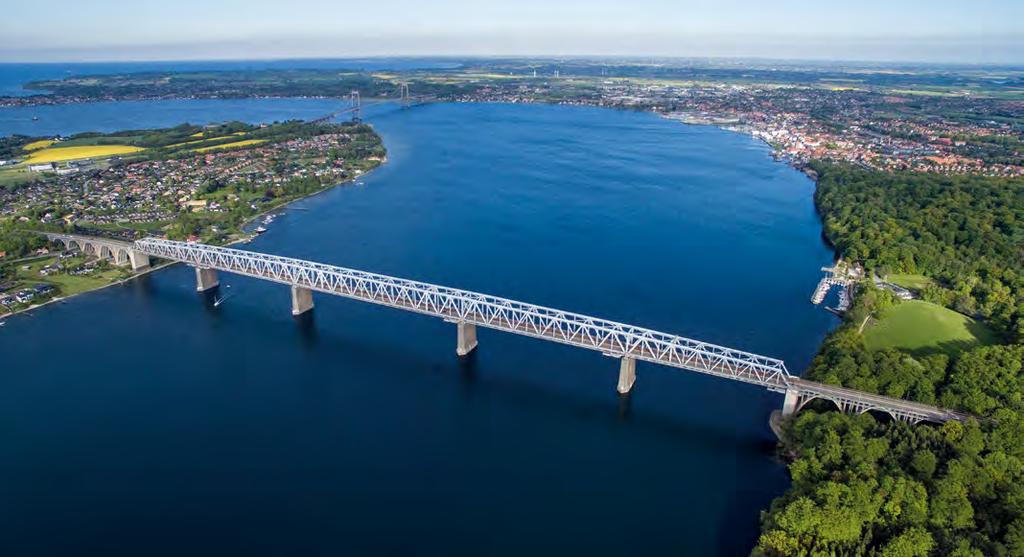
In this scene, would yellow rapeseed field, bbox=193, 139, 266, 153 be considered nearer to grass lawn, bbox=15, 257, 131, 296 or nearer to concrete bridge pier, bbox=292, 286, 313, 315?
grass lawn, bbox=15, 257, 131, 296

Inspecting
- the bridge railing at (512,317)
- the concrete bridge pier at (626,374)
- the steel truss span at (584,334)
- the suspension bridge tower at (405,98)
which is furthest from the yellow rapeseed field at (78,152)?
the concrete bridge pier at (626,374)

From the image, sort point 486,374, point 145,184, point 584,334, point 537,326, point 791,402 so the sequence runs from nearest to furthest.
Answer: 1. point 791,402
2. point 584,334
3. point 537,326
4. point 486,374
5. point 145,184

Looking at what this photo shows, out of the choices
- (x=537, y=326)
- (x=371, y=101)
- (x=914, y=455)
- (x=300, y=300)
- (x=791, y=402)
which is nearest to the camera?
(x=914, y=455)

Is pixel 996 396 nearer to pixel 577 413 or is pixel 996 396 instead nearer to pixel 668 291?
pixel 577 413

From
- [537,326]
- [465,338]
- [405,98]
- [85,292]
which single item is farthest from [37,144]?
[537,326]

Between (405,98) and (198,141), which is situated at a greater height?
(405,98)

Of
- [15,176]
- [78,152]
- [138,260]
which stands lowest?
[138,260]

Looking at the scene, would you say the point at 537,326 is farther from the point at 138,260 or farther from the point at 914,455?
the point at 138,260

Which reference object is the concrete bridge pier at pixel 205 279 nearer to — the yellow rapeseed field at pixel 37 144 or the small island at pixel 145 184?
the small island at pixel 145 184

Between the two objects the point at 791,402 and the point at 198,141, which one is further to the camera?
the point at 198,141
